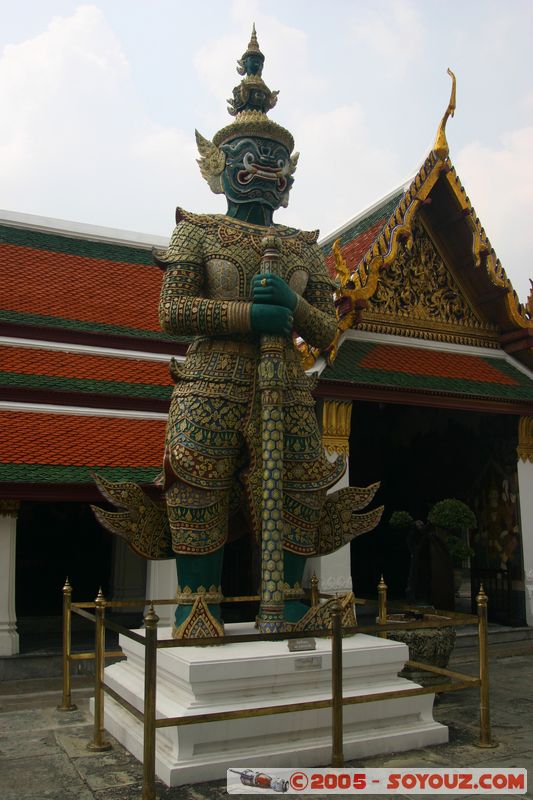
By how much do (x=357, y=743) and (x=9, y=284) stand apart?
7.69m

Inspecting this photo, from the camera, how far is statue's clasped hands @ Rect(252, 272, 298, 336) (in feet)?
16.1

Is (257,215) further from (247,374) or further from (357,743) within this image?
(357,743)

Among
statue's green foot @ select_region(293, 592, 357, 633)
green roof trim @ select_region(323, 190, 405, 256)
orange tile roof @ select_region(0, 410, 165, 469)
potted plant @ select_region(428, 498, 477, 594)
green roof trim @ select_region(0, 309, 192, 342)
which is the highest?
green roof trim @ select_region(323, 190, 405, 256)

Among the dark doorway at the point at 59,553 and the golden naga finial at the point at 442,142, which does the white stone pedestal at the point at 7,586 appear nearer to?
the dark doorway at the point at 59,553

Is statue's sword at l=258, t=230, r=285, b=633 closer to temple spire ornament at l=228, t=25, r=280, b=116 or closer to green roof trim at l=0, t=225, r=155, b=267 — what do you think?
temple spire ornament at l=228, t=25, r=280, b=116

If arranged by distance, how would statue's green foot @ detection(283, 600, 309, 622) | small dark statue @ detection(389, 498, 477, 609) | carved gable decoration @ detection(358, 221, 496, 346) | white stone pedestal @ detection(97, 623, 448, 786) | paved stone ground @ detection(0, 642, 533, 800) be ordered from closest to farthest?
paved stone ground @ detection(0, 642, 533, 800)
white stone pedestal @ detection(97, 623, 448, 786)
statue's green foot @ detection(283, 600, 309, 622)
small dark statue @ detection(389, 498, 477, 609)
carved gable decoration @ detection(358, 221, 496, 346)

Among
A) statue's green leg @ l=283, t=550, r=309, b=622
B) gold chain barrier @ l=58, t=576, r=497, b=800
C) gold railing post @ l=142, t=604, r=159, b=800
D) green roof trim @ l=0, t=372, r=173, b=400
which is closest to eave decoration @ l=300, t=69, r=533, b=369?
green roof trim @ l=0, t=372, r=173, b=400

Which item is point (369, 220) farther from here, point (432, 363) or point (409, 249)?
point (432, 363)

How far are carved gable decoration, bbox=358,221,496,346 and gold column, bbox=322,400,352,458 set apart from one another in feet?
3.82

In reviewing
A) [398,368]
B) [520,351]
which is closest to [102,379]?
[398,368]

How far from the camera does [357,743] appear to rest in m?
4.39

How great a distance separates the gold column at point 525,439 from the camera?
9781mm

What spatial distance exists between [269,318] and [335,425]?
3.96m

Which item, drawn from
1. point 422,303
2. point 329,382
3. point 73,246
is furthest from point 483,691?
point 73,246
